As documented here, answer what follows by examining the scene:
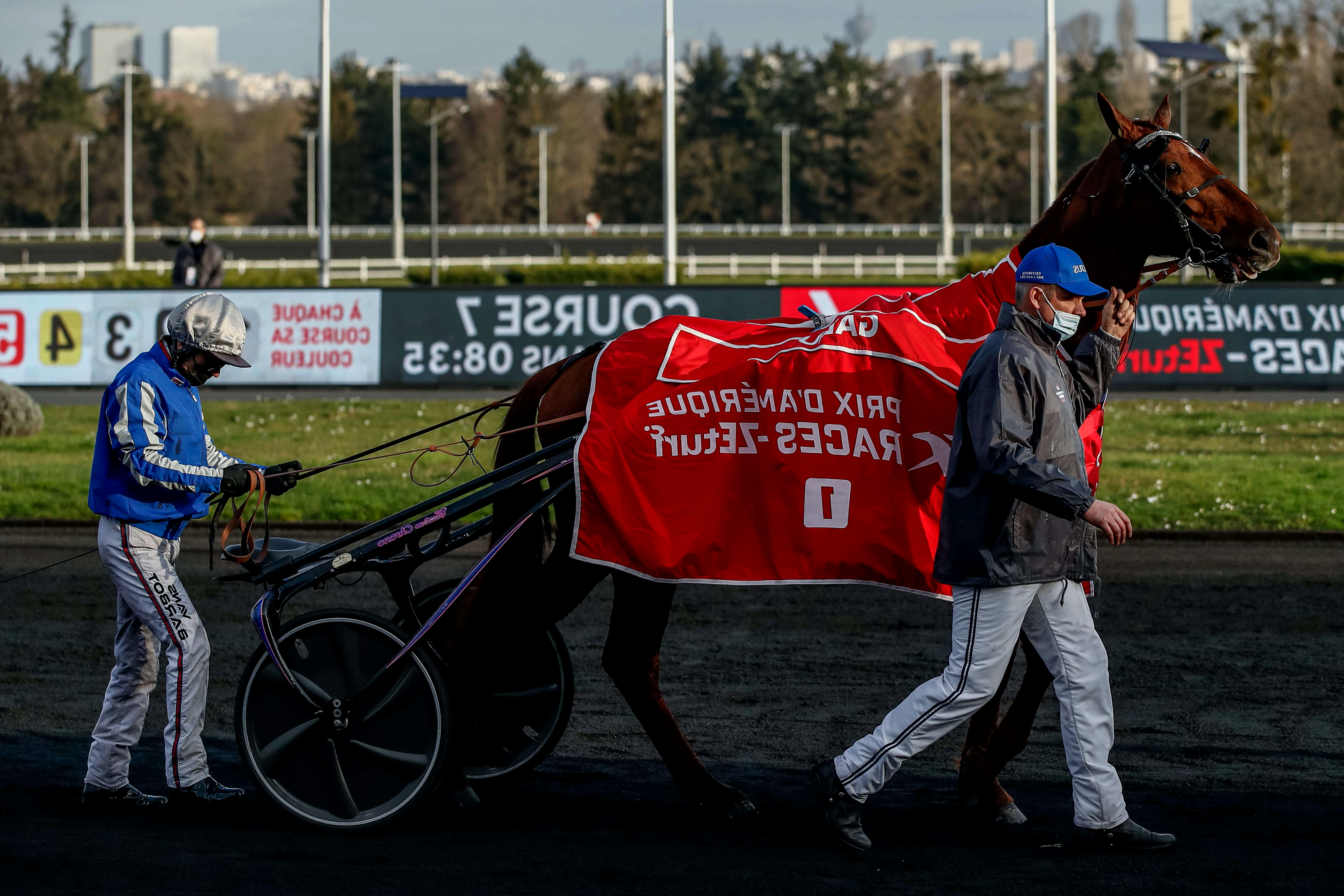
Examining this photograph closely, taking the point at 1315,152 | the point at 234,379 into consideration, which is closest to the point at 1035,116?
the point at 1315,152

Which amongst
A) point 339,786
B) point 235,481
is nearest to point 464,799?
point 339,786

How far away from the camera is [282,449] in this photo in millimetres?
13984

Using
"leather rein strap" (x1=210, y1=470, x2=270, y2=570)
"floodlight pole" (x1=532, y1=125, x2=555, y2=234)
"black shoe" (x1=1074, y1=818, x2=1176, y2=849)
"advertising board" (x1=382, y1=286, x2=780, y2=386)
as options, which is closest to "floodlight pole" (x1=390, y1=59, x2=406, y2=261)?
"floodlight pole" (x1=532, y1=125, x2=555, y2=234)


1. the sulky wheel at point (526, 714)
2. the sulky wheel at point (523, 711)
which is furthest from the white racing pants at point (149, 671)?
the sulky wheel at point (526, 714)

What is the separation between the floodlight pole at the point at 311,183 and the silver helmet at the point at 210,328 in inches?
2536

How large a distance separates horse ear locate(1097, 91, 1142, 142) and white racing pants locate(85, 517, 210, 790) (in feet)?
11.6

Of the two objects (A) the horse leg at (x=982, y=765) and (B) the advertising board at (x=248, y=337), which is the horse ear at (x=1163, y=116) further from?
(B) the advertising board at (x=248, y=337)

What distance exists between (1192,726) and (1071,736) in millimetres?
1772

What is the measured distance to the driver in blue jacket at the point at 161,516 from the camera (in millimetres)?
5020

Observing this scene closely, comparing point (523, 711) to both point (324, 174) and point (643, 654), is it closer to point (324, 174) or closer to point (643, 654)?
point (643, 654)

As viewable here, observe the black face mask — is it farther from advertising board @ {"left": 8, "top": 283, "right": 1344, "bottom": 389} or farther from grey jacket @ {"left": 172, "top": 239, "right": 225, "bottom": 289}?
grey jacket @ {"left": 172, "top": 239, "right": 225, "bottom": 289}

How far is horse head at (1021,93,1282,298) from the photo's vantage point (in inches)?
208

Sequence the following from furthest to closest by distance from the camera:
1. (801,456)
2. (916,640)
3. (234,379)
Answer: (234,379), (916,640), (801,456)

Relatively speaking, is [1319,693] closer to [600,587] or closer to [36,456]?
[600,587]
